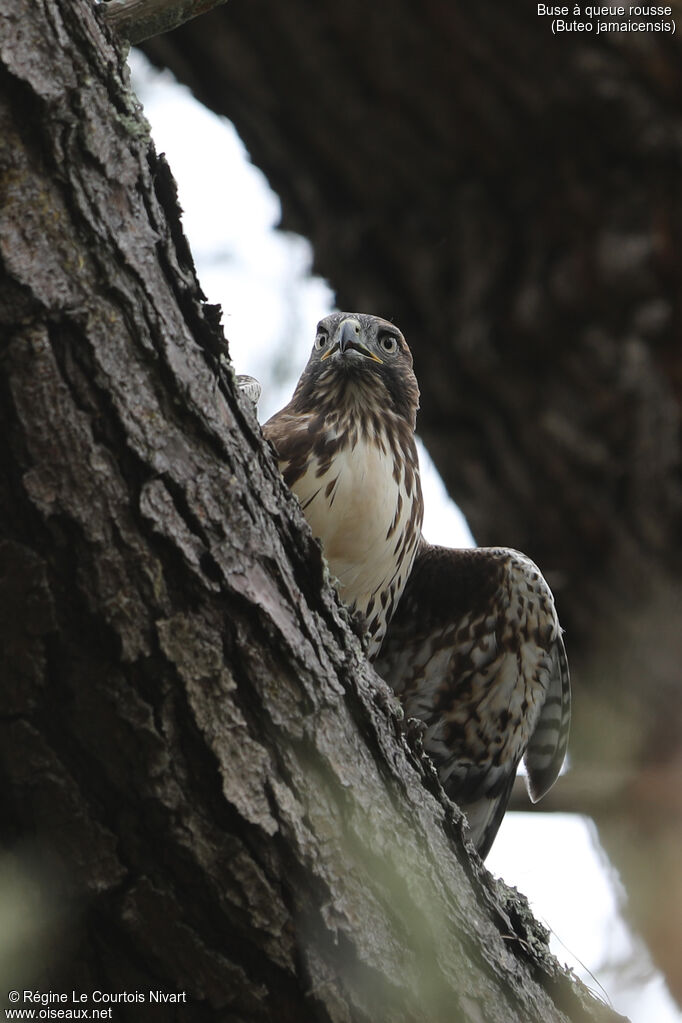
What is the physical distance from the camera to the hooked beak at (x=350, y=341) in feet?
13.0

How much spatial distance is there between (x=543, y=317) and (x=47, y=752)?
275 cm

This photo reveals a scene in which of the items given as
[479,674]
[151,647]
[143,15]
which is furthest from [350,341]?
[151,647]

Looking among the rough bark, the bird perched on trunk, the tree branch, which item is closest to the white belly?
the bird perched on trunk

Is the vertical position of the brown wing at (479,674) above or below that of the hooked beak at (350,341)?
below

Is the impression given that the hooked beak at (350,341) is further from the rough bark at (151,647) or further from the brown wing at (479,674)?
the rough bark at (151,647)

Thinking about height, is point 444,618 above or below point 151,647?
above

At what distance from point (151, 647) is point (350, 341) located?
238 centimetres

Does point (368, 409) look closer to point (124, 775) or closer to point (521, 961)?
point (521, 961)

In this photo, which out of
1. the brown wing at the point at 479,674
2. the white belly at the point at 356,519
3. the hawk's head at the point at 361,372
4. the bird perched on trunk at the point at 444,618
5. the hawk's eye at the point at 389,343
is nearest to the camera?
the white belly at the point at 356,519

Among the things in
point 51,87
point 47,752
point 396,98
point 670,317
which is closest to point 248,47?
point 396,98

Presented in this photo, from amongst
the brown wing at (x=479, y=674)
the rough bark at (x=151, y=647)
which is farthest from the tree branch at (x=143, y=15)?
the brown wing at (x=479, y=674)

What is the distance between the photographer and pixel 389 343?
409 cm

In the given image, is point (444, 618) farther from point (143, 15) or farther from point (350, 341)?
point (143, 15)

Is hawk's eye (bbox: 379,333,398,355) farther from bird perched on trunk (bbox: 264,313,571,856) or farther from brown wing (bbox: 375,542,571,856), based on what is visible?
brown wing (bbox: 375,542,571,856)
